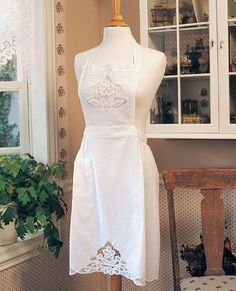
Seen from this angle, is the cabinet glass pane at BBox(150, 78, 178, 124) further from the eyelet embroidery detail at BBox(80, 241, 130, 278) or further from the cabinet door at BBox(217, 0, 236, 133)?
the eyelet embroidery detail at BBox(80, 241, 130, 278)

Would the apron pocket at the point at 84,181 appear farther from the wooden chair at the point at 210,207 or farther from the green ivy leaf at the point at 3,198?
the wooden chair at the point at 210,207

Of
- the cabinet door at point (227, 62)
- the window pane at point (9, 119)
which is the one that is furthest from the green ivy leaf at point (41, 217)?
the cabinet door at point (227, 62)

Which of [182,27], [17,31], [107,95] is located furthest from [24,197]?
[182,27]

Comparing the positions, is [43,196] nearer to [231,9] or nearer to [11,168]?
[11,168]

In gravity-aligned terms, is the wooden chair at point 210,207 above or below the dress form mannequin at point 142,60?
below

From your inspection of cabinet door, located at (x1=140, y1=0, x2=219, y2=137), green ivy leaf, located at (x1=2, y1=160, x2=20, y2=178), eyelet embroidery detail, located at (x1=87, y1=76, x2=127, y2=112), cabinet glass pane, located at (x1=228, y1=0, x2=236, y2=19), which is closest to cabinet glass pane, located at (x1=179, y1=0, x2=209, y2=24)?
cabinet door, located at (x1=140, y1=0, x2=219, y2=137)

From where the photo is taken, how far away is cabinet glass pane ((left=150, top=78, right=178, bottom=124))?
7.61 ft

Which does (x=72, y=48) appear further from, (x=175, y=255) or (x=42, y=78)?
(x=175, y=255)

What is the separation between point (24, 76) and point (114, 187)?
3.08 ft

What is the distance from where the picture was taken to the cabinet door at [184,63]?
7.25 ft

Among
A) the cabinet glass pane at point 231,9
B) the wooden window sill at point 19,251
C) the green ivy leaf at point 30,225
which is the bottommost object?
the wooden window sill at point 19,251

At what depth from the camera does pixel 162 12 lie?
7.59 ft

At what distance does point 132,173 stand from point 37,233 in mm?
784

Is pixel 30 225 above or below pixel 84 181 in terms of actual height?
below
